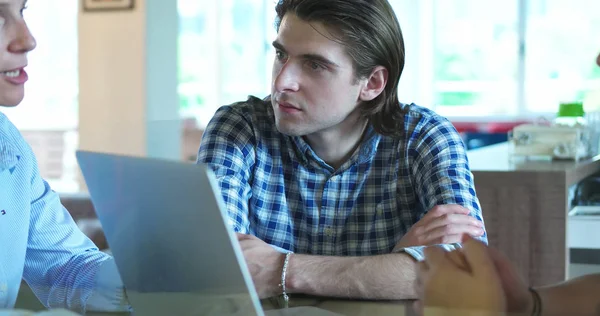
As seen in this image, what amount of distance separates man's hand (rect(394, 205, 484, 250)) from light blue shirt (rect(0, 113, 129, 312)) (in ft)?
1.86

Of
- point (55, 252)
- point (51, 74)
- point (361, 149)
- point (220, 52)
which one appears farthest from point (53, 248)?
point (220, 52)

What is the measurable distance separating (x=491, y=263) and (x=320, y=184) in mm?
906

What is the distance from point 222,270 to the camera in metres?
0.90

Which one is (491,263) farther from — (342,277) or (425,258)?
(342,277)

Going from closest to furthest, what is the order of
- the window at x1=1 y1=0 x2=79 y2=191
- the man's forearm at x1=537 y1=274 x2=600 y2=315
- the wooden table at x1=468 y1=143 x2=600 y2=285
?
the man's forearm at x1=537 y1=274 x2=600 y2=315
the wooden table at x1=468 y1=143 x2=600 y2=285
the window at x1=1 y1=0 x2=79 y2=191

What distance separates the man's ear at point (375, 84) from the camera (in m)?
1.85

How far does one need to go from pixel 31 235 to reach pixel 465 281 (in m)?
0.86

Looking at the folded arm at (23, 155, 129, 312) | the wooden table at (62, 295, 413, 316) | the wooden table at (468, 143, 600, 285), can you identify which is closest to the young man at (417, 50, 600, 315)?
the wooden table at (62, 295, 413, 316)

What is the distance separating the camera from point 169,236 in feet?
3.15

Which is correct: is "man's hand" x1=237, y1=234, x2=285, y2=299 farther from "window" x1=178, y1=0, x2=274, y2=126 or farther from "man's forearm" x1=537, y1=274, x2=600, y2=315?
"window" x1=178, y1=0, x2=274, y2=126

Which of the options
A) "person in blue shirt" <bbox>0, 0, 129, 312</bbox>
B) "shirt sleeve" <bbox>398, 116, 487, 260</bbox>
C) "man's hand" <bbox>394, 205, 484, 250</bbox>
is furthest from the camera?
"shirt sleeve" <bbox>398, 116, 487, 260</bbox>

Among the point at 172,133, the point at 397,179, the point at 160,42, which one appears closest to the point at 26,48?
the point at 397,179

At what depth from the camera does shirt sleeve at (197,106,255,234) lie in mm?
1757

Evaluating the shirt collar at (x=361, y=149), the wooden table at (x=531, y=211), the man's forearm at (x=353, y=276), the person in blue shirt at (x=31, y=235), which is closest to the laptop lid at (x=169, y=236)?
the person in blue shirt at (x=31, y=235)
